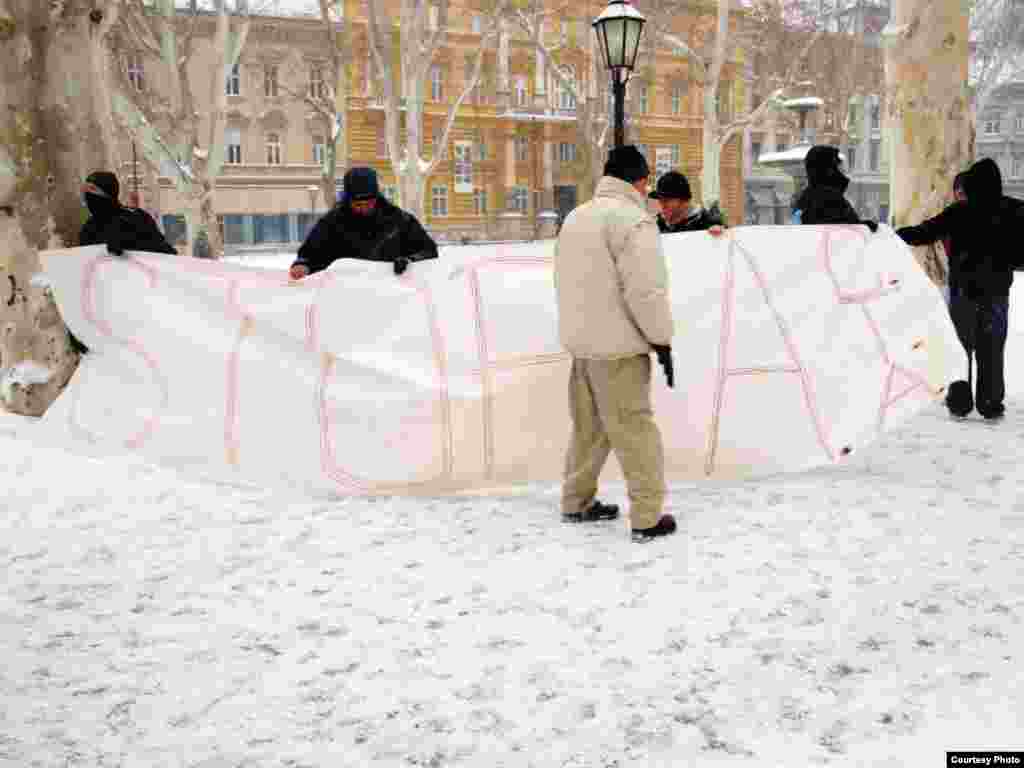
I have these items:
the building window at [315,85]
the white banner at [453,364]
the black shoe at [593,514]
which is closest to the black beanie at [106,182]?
the white banner at [453,364]

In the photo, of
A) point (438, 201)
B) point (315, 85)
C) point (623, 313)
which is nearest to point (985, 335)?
point (623, 313)

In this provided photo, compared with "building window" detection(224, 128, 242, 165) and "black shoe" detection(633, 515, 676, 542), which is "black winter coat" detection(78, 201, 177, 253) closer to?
"black shoe" detection(633, 515, 676, 542)

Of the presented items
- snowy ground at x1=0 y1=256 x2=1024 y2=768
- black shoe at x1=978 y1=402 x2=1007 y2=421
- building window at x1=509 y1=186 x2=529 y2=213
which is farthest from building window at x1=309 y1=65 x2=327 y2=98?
snowy ground at x1=0 y1=256 x2=1024 y2=768

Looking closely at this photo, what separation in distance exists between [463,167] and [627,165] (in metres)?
50.3

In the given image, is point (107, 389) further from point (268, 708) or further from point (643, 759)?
point (643, 759)

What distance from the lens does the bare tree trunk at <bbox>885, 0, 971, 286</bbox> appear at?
29.3 ft

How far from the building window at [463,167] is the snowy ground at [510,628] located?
4923 cm

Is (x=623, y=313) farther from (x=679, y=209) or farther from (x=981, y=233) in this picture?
(x=981, y=233)

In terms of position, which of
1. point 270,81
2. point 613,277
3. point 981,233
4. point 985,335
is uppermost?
point 270,81

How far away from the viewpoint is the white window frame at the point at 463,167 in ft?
176

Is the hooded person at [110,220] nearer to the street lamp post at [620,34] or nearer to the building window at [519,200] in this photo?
the street lamp post at [620,34]

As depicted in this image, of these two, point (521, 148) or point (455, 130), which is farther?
point (521, 148)

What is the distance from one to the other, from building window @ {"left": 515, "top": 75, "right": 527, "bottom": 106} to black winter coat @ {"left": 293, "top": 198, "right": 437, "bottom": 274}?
50344 millimetres

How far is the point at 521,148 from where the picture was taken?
184 feet
